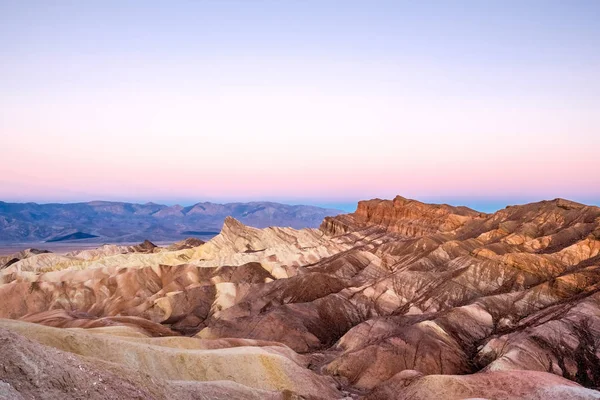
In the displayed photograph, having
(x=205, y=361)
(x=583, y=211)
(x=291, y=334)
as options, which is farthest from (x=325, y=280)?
(x=583, y=211)

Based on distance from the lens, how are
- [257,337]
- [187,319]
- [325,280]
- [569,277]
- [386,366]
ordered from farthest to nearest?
[325,280]
[187,319]
[569,277]
[257,337]
[386,366]

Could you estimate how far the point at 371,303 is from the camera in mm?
78188

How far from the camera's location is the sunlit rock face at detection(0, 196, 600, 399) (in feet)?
144

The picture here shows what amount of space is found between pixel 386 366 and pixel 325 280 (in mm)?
35021

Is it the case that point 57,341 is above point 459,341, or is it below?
above

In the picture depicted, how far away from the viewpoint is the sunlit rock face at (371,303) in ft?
144

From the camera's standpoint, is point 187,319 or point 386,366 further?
point 187,319

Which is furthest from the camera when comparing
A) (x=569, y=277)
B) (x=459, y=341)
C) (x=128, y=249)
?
(x=128, y=249)

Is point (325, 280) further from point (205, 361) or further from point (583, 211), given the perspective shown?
point (583, 211)

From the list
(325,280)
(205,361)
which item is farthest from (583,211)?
(205,361)

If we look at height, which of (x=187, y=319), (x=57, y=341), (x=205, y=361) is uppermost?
(x=57, y=341)

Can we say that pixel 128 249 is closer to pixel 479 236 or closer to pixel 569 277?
pixel 479 236

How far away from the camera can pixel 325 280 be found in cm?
8700

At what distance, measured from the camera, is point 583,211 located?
10194 centimetres
